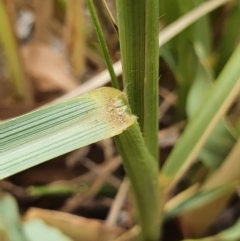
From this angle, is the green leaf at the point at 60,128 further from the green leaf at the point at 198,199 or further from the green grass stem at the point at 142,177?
the green leaf at the point at 198,199

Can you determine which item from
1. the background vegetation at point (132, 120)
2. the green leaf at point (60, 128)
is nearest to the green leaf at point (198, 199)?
the background vegetation at point (132, 120)

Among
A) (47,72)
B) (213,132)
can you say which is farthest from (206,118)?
(47,72)

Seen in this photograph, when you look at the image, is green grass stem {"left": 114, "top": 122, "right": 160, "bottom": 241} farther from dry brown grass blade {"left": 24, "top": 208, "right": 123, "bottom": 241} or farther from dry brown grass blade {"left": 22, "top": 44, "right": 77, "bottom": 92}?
dry brown grass blade {"left": 22, "top": 44, "right": 77, "bottom": 92}

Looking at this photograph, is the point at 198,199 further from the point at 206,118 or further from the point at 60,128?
the point at 60,128

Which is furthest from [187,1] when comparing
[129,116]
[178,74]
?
[129,116]

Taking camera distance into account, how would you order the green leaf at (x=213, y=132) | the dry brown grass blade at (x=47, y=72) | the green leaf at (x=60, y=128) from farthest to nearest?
the dry brown grass blade at (x=47, y=72), the green leaf at (x=213, y=132), the green leaf at (x=60, y=128)

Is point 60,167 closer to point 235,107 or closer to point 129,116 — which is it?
point 235,107

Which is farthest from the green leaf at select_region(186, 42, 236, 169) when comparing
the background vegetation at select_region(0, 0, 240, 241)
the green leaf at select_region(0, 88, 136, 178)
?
the green leaf at select_region(0, 88, 136, 178)

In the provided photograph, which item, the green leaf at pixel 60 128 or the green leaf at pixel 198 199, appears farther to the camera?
the green leaf at pixel 198 199
